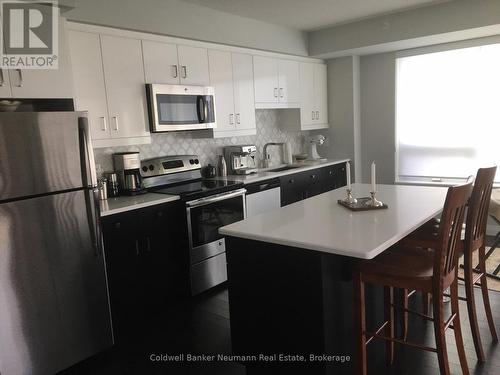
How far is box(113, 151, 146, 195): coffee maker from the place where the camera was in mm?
3387

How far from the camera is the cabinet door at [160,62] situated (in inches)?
133

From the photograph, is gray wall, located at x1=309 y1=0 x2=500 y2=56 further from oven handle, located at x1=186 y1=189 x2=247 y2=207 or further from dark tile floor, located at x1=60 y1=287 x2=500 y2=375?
dark tile floor, located at x1=60 y1=287 x2=500 y2=375

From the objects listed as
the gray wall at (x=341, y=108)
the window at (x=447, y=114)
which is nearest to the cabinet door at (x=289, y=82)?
the gray wall at (x=341, y=108)

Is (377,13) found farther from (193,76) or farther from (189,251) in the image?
(189,251)

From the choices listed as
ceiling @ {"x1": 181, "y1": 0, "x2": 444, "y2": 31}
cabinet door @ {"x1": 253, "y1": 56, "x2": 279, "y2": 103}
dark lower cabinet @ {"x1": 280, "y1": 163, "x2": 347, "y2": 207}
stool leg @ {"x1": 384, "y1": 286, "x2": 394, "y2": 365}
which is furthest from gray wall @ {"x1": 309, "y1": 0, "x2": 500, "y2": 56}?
stool leg @ {"x1": 384, "y1": 286, "x2": 394, "y2": 365}

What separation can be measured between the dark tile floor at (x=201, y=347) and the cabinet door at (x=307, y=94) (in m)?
2.81

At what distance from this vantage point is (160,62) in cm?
347

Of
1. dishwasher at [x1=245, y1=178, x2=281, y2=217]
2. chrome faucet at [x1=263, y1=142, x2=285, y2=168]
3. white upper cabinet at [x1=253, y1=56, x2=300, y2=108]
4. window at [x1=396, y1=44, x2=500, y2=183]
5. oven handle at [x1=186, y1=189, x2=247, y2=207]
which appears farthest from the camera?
chrome faucet at [x1=263, y1=142, x2=285, y2=168]

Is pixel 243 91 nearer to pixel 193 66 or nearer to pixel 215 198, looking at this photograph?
pixel 193 66

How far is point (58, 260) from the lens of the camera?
94.1 inches

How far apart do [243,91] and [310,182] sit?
4.47ft
